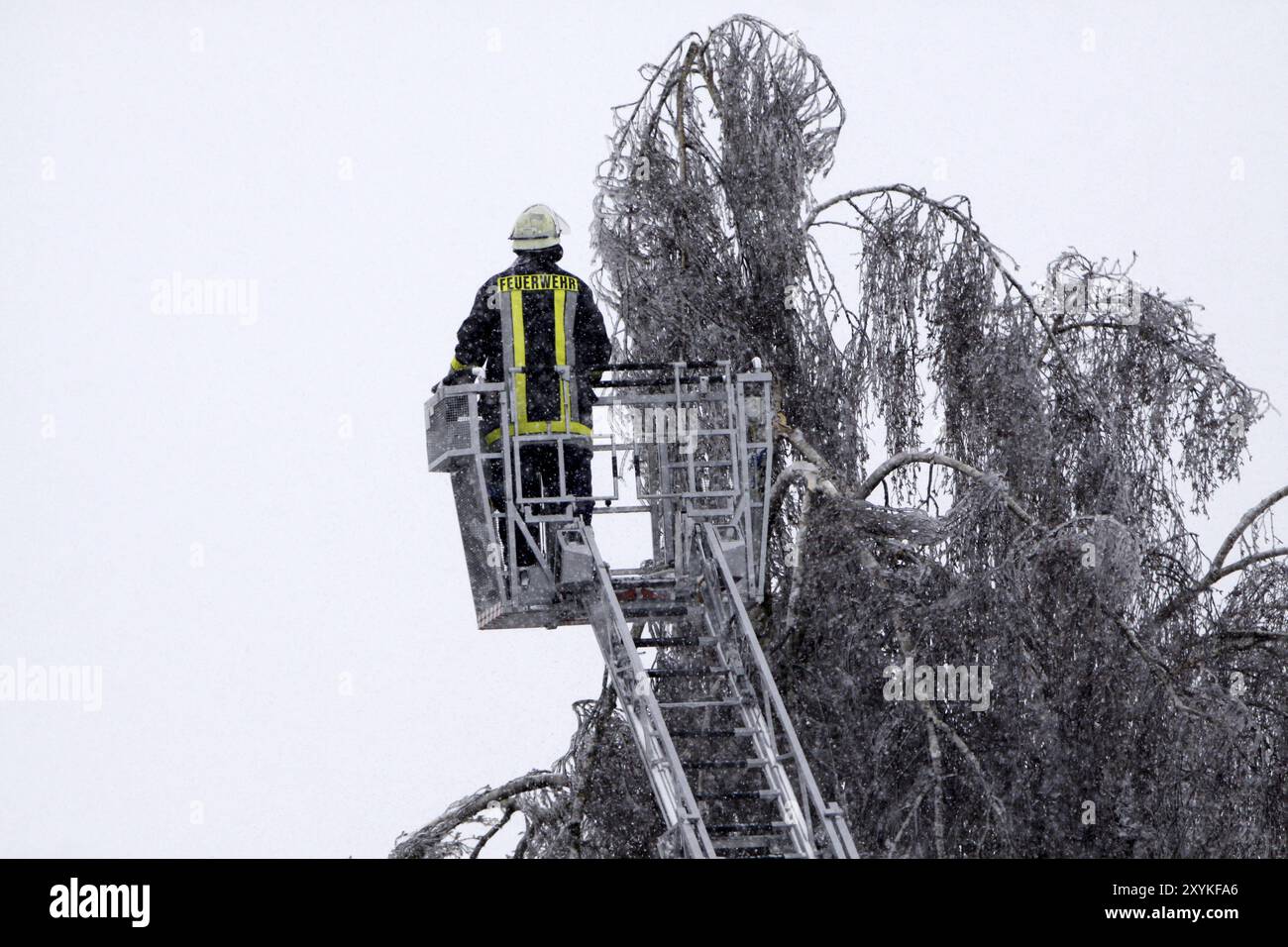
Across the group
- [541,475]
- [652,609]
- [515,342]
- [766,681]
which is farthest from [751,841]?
[515,342]

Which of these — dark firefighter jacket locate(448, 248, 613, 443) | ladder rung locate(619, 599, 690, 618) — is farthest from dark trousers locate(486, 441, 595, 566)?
ladder rung locate(619, 599, 690, 618)

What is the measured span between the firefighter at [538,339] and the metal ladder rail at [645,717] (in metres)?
0.65

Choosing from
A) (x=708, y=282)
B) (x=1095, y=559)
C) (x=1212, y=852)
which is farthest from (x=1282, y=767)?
(x=708, y=282)

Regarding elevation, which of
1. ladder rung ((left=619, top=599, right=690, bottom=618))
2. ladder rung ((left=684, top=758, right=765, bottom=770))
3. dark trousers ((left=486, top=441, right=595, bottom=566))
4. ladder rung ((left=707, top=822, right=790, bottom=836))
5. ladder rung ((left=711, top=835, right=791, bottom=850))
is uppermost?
dark trousers ((left=486, top=441, right=595, bottom=566))

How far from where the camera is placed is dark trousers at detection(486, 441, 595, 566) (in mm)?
13453

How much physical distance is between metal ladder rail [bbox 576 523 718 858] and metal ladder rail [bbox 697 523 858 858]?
56cm

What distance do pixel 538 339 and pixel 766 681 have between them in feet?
8.42

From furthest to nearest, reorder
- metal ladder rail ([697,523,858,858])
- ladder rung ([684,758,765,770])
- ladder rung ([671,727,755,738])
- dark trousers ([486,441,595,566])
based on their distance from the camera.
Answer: dark trousers ([486,441,595,566]), ladder rung ([671,727,755,738]), ladder rung ([684,758,765,770]), metal ladder rail ([697,523,858,858])

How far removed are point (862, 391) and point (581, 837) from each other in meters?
3.59

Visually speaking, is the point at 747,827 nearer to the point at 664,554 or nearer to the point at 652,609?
the point at 652,609

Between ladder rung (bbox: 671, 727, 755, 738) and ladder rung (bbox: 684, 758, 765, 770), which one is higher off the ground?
ladder rung (bbox: 671, 727, 755, 738)

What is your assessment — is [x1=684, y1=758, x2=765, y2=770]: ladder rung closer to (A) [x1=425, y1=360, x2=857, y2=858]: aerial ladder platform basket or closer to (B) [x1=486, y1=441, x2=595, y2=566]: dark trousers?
(A) [x1=425, y1=360, x2=857, y2=858]: aerial ladder platform basket
